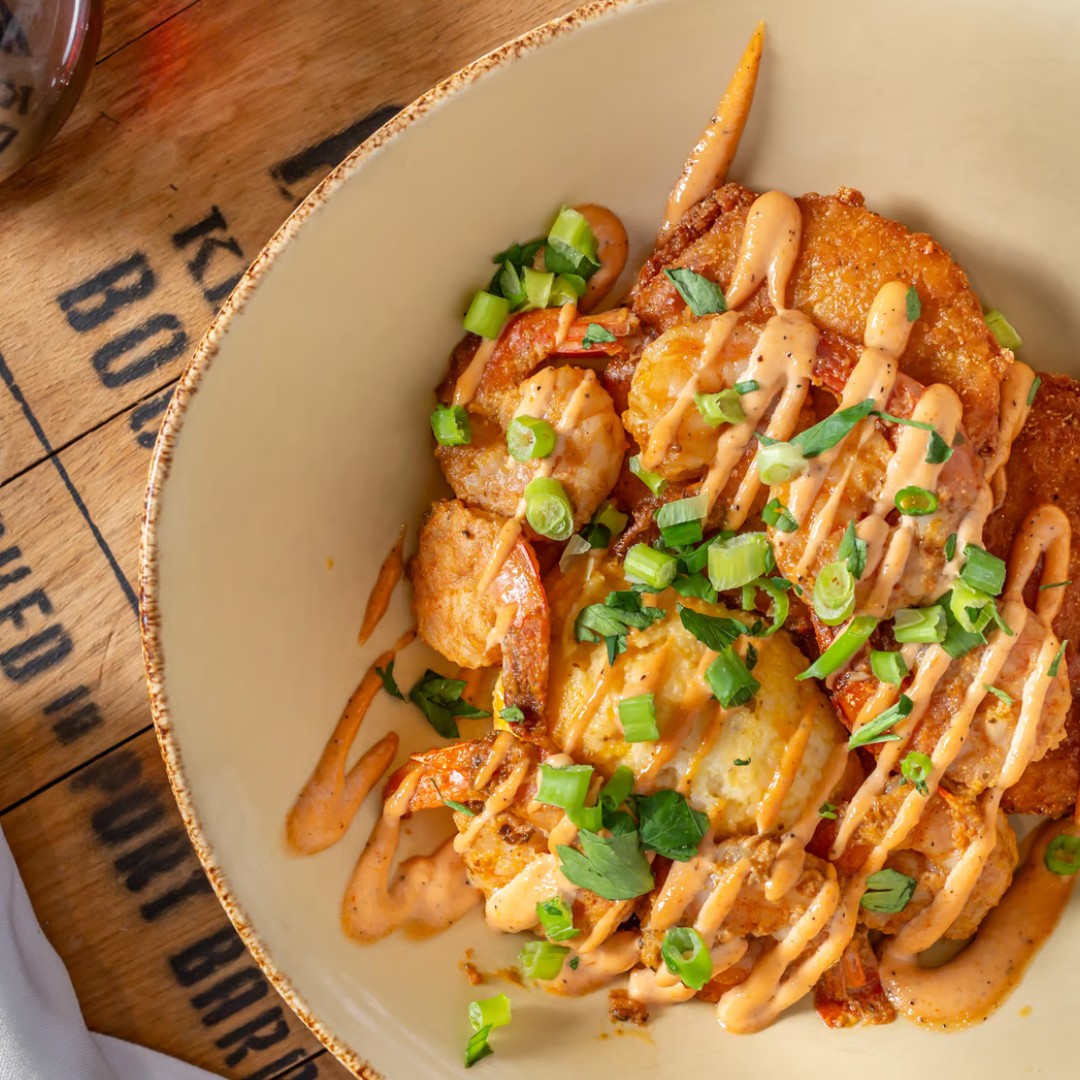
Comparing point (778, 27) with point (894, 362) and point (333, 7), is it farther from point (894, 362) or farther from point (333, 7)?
point (333, 7)

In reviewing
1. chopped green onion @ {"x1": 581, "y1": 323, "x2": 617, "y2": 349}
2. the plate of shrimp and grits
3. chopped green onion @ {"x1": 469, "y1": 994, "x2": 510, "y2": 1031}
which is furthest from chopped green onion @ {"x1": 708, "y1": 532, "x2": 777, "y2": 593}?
chopped green onion @ {"x1": 469, "y1": 994, "x2": 510, "y2": 1031}

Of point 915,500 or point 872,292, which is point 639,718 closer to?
point 915,500

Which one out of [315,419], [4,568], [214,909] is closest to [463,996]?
[214,909]

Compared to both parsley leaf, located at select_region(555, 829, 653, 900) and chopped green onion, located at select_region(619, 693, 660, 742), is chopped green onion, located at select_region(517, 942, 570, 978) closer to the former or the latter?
parsley leaf, located at select_region(555, 829, 653, 900)

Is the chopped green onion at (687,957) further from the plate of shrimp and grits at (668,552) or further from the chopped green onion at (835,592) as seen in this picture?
the chopped green onion at (835,592)

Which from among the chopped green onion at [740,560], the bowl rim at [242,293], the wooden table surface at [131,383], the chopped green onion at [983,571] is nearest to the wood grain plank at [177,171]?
the wooden table surface at [131,383]
